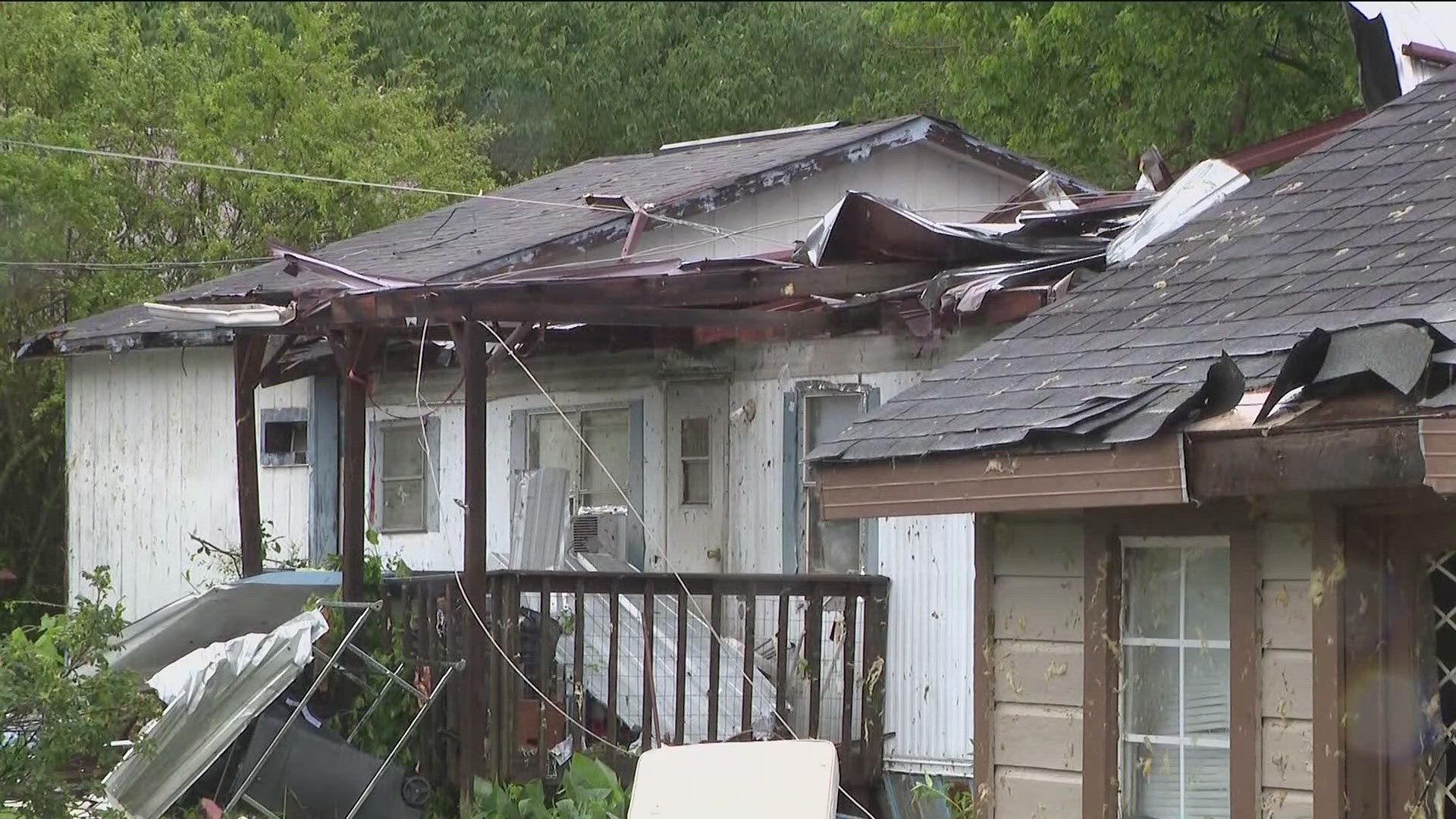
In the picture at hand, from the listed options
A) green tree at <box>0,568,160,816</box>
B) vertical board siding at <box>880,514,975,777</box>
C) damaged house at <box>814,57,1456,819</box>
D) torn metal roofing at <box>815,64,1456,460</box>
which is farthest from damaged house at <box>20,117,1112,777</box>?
damaged house at <box>814,57,1456,819</box>

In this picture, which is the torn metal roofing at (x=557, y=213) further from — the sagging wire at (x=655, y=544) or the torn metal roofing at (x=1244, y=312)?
the torn metal roofing at (x=1244, y=312)

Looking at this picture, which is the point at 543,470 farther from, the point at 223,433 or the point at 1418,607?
the point at 1418,607

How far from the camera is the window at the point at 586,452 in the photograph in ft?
40.6

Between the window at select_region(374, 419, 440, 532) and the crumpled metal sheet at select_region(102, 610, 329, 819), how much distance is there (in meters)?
4.34

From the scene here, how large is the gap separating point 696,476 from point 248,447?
3.13m

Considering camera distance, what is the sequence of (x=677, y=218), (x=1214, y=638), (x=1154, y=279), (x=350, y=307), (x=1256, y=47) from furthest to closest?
(x=1256, y=47) < (x=677, y=218) < (x=350, y=307) < (x=1154, y=279) < (x=1214, y=638)

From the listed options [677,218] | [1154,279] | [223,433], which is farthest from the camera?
[223,433]

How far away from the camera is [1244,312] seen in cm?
643

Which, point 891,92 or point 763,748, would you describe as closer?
point 763,748

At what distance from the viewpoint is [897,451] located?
6434mm

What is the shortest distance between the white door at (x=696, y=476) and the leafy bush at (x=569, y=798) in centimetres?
239

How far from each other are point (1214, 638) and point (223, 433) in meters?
10.7

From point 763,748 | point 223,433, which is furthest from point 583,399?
point 763,748

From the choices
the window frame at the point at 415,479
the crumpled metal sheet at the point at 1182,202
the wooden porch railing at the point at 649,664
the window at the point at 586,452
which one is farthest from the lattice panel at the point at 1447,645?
the window frame at the point at 415,479
